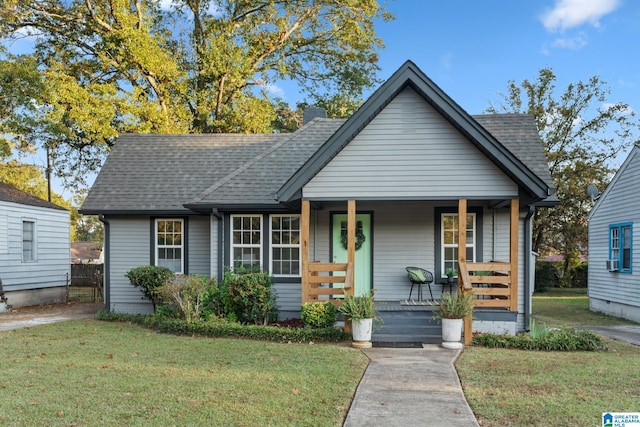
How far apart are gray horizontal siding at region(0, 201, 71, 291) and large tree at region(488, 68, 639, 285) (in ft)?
73.1

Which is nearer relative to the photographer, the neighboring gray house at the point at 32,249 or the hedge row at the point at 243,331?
the hedge row at the point at 243,331

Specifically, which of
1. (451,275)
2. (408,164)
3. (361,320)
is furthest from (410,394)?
(451,275)

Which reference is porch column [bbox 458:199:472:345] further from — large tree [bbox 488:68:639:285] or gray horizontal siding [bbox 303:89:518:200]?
large tree [bbox 488:68:639:285]

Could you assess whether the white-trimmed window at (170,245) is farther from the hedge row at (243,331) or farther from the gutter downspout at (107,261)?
the hedge row at (243,331)

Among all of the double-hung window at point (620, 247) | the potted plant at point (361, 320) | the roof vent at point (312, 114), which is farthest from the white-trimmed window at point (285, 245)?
the double-hung window at point (620, 247)

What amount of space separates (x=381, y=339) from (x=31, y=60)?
18360 millimetres

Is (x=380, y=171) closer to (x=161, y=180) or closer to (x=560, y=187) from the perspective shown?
(x=161, y=180)

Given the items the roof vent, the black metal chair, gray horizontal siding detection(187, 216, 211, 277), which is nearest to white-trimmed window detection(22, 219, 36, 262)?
gray horizontal siding detection(187, 216, 211, 277)

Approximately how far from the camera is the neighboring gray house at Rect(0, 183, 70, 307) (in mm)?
16516

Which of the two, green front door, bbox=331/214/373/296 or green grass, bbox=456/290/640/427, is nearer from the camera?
green grass, bbox=456/290/640/427

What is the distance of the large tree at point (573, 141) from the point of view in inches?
1097

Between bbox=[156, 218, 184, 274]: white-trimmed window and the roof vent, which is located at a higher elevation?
the roof vent

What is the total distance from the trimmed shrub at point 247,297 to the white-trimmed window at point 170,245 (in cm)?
293

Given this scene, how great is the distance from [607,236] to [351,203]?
35.0 feet
